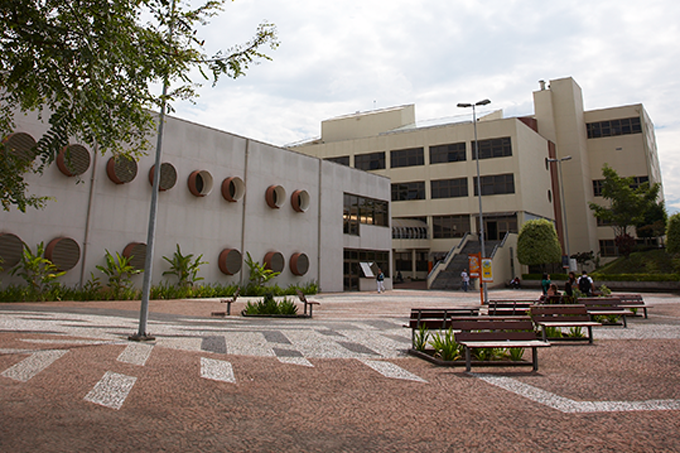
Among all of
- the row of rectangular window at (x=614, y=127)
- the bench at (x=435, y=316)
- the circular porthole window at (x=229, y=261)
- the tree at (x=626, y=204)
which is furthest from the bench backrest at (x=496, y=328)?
the row of rectangular window at (x=614, y=127)

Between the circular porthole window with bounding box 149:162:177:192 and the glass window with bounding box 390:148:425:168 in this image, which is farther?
the glass window with bounding box 390:148:425:168

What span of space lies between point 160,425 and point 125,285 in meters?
18.2

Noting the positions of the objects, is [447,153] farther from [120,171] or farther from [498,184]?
[120,171]

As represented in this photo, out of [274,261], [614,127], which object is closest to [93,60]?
[274,261]

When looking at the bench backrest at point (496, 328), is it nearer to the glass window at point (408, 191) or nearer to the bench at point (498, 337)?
the bench at point (498, 337)

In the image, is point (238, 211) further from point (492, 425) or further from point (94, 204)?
point (492, 425)

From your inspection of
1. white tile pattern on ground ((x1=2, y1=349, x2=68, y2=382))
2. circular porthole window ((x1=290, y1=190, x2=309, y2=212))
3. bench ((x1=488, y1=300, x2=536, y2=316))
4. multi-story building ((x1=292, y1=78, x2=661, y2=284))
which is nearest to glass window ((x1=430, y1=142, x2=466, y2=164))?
multi-story building ((x1=292, y1=78, x2=661, y2=284))

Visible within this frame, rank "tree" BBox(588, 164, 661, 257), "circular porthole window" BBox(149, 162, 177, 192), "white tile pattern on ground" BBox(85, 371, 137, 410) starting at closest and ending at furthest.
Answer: "white tile pattern on ground" BBox(85, 371, 137, 410)
"circular porthole window" BBox(149, 162, 177, 192)
"tree" BBox(588, 164, 661, 257)

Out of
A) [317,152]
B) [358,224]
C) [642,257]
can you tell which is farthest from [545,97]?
[358,224]

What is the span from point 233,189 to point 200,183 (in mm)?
2131

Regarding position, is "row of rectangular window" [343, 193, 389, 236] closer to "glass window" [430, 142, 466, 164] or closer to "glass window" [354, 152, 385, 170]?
"glass window" [430, 142, 466, 164]

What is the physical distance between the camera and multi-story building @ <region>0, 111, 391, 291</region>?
63.2 feet

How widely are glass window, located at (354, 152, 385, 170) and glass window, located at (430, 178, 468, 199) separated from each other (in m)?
6.63

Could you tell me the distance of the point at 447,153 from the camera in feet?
161
